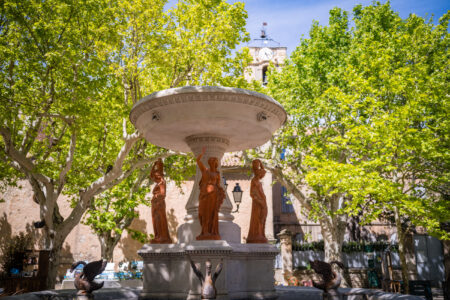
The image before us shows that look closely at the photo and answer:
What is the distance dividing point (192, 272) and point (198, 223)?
1.04 m

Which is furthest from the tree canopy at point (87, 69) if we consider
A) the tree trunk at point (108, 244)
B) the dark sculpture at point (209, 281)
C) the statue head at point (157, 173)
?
the dark sculpture at point (209, 281)

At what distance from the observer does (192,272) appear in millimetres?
6484

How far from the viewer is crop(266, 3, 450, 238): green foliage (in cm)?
1116

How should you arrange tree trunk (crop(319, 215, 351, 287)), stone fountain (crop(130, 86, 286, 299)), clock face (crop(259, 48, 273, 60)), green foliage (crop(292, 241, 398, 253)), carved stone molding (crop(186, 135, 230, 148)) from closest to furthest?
1. stone fountain (crop(130, 86, 286, 299))
2. carved stone molding (crop(186, 135, 230, 148))
3. tree trunk (crop(319, 215, 351, 287))
4. green foliage (crop(292, 241, 398, 253))
5. clock face (crop(259, 48, 273, 60))

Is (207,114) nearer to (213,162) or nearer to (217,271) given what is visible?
(213,162)

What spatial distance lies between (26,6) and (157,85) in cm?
522

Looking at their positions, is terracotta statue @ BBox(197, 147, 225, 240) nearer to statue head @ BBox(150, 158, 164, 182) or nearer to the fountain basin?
the fountain basin

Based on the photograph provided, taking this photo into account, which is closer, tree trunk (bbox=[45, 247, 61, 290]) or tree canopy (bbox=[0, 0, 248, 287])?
tree canopy (bbox=[0, 0, 248, 287])

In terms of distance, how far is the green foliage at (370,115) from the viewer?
11156 millimetres

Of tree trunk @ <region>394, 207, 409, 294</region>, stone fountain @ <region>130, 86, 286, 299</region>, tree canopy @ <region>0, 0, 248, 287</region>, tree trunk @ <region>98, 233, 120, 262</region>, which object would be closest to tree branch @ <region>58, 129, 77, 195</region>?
tree canopy @ <region>0, 0, 248, 287</region>

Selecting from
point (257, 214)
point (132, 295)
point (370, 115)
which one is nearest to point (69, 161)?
point (132, 295)

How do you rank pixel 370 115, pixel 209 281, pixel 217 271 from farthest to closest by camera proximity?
pixel 370 115, pixel 217 271, pixel 209 281

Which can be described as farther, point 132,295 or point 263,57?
point 263,57

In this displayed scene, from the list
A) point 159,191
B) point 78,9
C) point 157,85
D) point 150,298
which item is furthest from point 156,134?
point 157,85
